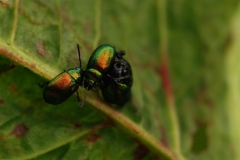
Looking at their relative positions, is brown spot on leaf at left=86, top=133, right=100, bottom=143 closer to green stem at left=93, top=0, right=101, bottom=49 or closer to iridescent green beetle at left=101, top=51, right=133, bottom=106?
iridescent green beetle at left=101, top=51, right=133, bottom=106

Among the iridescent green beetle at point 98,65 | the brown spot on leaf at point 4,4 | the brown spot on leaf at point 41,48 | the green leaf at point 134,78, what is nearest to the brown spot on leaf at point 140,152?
the green leaf at point 134,78

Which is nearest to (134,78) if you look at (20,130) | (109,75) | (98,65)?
(109,75)

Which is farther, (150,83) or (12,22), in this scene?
(150,83)

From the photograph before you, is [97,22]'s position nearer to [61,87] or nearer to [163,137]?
[61,87]

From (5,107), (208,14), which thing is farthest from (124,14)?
(5,107)

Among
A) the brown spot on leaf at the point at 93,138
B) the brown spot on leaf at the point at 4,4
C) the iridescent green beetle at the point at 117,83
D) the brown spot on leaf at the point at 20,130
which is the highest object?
the brown spot on leaf at the point at 4,4

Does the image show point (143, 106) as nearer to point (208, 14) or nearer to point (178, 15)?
point (178, 15)

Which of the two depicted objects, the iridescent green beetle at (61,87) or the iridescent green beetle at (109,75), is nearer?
the iridescent green beetle at (61,87)

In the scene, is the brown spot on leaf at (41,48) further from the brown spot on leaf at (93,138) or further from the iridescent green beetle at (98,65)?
the brown spot on leaf at (93,138)

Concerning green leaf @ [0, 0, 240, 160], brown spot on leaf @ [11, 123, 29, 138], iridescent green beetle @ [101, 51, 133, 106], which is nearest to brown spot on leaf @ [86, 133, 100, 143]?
green leaf @ [0, 0, 240, 160]
